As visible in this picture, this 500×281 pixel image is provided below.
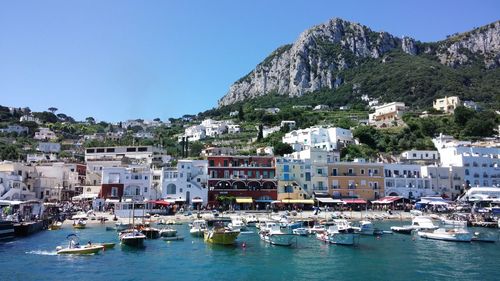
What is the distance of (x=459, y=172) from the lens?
85.4 m

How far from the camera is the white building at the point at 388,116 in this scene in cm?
12444

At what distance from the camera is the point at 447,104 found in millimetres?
139375

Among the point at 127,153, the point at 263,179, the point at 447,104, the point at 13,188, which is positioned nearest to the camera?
the point at 13,188

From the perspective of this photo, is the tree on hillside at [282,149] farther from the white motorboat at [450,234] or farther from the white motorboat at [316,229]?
the white motorboat at [450,234]

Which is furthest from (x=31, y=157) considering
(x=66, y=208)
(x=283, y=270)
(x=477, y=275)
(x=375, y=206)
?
(x=477, y=275)

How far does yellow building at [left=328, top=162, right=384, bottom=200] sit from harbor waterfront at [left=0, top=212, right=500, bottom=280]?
31.8 metres

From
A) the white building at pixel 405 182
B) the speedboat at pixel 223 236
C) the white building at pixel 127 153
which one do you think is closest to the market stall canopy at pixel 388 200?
the white building at pixel 405 182

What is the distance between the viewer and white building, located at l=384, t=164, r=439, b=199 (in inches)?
3263

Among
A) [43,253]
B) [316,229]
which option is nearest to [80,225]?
[43,253]

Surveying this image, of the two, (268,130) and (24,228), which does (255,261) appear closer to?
(24,228)

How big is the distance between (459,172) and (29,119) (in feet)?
519

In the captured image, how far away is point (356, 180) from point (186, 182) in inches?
1176

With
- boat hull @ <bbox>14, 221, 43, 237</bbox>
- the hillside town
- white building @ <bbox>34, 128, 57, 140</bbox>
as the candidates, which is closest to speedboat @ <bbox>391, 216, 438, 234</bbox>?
the hillside town

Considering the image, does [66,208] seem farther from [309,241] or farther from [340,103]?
[340,103]
